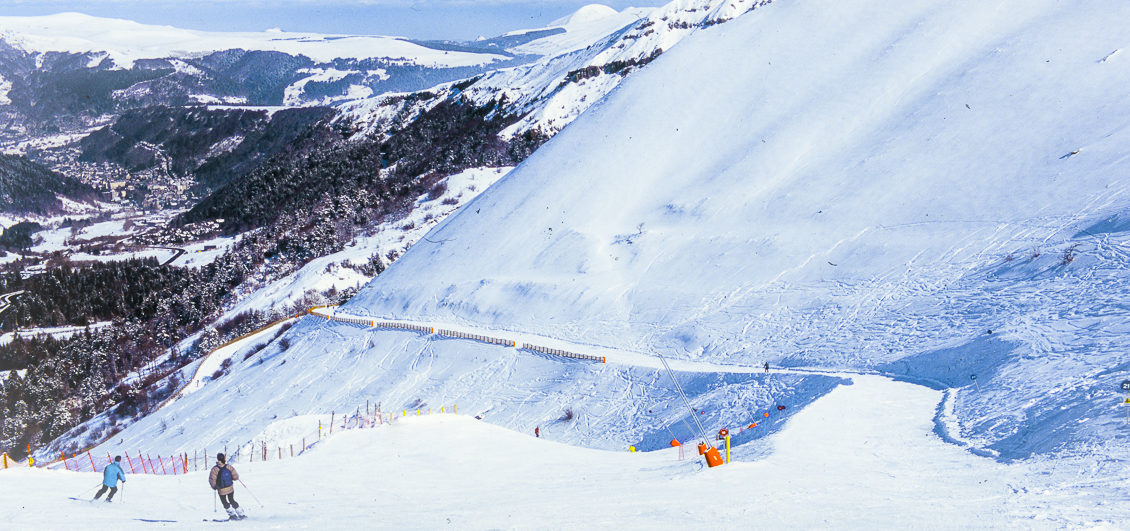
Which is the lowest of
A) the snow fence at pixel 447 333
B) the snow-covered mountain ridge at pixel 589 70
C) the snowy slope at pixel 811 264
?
the snow fence at pixel 447 333

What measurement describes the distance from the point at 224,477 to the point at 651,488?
8609 millimetres

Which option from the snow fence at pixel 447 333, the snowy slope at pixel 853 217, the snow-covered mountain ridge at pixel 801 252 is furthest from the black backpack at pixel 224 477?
the snow fence at pixel 447 333

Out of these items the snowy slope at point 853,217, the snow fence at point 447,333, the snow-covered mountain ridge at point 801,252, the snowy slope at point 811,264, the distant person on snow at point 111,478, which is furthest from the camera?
the snow fence at point 447,333

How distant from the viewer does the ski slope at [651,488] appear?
10.7 metres

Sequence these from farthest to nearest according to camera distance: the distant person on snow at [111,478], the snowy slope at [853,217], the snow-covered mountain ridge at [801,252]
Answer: the snow-covered mountain ridge at [801,252] → the snowy slope at [853,217] → the distant person on snow at [111,478]

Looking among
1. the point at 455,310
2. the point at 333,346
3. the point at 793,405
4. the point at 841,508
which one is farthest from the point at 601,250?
the point at 841,508

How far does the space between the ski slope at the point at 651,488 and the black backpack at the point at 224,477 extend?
2.85 feet

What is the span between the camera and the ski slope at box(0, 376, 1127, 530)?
→ 1073cm

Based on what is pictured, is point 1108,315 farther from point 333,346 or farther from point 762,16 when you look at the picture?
point 762,16

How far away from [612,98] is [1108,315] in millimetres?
46177

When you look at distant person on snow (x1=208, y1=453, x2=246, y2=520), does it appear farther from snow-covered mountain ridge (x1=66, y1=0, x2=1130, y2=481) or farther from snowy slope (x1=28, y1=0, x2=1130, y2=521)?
snow-covered mountain ridge (x1=66, y1=0, x2=1130, y2=481)

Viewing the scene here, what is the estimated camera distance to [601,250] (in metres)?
42.4

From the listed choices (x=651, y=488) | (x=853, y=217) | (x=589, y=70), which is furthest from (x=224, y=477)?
(x=589, y=70)

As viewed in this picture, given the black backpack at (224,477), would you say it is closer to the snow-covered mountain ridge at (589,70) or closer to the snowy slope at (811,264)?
the snowy slope at (811,264)
